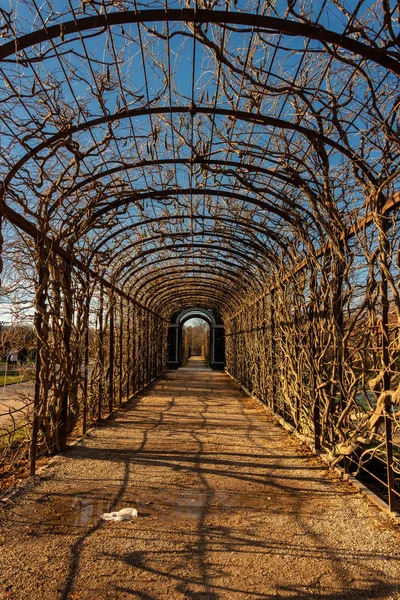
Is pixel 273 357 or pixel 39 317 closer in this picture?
pixel 39 317

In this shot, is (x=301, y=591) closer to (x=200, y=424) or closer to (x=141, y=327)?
Result: (x=200, y=424)

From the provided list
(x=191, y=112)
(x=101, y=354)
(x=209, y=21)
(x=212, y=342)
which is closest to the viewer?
(x=209, y=21)

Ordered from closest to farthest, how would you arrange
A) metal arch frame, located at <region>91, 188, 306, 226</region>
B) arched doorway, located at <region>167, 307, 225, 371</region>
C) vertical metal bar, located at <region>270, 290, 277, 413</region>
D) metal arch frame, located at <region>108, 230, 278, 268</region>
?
metal arch frame, located at <region>91, 188, 306, 226</region> → metal arch frame, located at <region>108, 230, 278, 268</region> → vertical metal bar, located at <region>270, 290, 277, 413</region> → arched doorway, located at <region>167, 307, 225, 371</region>

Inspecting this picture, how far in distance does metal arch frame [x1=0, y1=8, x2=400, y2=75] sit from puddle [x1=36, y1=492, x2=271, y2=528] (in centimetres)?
313

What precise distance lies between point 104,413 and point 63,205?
158 inches

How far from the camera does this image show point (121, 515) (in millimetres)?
3359

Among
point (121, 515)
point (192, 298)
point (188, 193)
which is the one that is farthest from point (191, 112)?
point (192, 298)

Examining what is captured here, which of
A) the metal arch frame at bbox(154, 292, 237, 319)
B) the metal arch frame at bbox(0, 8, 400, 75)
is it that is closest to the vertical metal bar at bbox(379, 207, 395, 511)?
the metal arch frame at bbox(0, 8, 400, 75)

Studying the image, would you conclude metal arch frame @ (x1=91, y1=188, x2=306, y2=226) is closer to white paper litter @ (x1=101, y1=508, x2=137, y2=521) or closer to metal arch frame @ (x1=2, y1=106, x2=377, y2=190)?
metal arch frame @ (x1=2, y1=106, x2=377, y2=190)

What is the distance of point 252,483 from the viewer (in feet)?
14.0

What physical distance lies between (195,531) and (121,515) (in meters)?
0.59

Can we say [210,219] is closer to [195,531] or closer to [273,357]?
[273,357]

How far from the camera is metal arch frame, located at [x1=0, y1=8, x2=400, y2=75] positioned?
2.84m

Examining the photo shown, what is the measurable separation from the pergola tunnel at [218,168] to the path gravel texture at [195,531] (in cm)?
47
